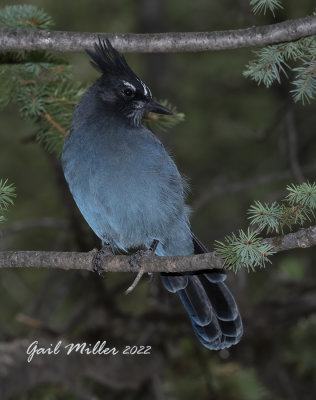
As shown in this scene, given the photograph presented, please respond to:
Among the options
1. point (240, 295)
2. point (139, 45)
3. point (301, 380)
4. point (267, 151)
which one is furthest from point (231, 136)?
point (139, 45)

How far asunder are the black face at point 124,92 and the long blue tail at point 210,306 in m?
0.98

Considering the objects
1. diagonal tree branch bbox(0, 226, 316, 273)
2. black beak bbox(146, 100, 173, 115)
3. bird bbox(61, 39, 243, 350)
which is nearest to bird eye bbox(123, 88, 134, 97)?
bird bbox(61, 39, 243, 350)

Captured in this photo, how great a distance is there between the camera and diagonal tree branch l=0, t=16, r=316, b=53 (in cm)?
277

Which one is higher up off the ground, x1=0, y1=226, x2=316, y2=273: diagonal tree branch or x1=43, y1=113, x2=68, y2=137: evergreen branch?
x1=43, y1=113, x2=68, y2=137: evergreen branch

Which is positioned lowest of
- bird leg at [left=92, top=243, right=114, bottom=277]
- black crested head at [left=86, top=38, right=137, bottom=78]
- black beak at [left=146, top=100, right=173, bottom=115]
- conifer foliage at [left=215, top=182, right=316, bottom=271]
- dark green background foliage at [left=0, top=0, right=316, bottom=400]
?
dark green background foliage at [left=0, top=0, right=316, bottom=400]

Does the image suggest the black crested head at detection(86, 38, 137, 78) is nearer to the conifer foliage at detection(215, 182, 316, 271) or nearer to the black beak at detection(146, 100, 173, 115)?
the black beak at detection(146, 100, 173, 115)

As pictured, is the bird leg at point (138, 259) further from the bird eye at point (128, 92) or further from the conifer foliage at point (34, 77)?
the bird eye at point (128, 92)

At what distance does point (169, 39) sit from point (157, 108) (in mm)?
872

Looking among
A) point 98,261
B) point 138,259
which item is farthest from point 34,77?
point 138,259

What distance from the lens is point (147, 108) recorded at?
3822 millimetres

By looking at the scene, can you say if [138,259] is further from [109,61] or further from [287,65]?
[109,61]

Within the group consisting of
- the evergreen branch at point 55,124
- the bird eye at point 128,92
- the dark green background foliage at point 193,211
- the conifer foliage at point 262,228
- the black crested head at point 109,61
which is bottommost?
the dark green background foliage at point 193,211

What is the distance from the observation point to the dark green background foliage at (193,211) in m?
4.43

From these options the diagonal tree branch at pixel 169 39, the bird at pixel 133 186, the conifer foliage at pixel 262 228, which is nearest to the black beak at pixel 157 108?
the bird at pixel 133 186
